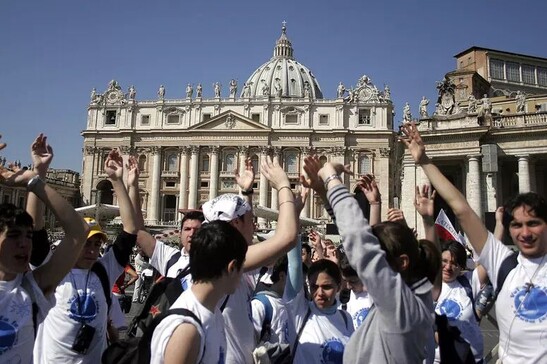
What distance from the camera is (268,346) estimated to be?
2988mm

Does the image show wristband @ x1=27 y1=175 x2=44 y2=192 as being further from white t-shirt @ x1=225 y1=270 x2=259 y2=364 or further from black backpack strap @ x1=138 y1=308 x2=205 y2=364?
white t-shirt @ x1=225 y1=270 x2=259 y2=364

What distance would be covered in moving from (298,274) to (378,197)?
0.87m

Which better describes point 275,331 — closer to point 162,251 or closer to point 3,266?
point 162,251

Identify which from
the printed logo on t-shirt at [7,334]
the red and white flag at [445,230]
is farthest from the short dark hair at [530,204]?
the red and white flag at [445,230]

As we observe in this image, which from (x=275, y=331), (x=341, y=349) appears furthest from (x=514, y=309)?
(x=275, y=331)

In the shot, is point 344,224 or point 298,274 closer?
point 344,224

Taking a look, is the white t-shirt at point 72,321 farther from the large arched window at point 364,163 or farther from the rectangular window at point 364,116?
the rectangular window at point 364,116

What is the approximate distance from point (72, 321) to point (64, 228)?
103 centimetres

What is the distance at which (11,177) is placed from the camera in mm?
2770

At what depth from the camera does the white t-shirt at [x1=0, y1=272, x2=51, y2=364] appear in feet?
8.32

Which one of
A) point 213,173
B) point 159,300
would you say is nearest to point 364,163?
point 213,173

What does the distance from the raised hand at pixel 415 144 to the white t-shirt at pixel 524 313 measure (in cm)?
89

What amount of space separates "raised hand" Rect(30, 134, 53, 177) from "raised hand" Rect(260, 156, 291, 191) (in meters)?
1.47

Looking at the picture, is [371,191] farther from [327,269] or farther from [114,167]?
[114,167]
